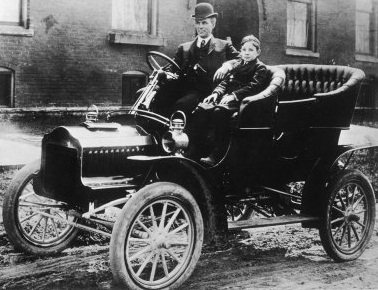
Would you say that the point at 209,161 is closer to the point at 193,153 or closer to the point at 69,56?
the point at 193,153

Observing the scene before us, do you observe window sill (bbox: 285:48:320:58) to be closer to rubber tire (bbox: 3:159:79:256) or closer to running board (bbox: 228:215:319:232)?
running board (bbox: 228:215:319:232)

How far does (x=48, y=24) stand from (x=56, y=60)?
582 millimetres

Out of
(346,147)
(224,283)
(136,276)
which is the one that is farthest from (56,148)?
(346,147)

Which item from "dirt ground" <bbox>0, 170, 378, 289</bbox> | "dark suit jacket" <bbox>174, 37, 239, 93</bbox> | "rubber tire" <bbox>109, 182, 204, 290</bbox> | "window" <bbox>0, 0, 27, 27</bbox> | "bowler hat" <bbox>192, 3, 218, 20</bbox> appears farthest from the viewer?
"window" <bbox>0, 0, 27, 27</bbox>

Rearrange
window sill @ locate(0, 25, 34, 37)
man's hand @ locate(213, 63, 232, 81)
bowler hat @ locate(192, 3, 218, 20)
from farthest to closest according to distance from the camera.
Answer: window sill @ locate(0, 25, 34, 37)
bowler hat @ locate(192, 3, 218, 20)
man's hand @ locate(213, 63, 232, 81)

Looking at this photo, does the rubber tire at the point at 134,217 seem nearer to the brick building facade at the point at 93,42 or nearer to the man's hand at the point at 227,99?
the man's hand at the point at 227,99

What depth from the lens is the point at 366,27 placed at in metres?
15.0

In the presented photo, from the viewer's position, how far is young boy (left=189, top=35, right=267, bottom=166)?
4.32 meters

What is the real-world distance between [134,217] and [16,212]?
1.37 m

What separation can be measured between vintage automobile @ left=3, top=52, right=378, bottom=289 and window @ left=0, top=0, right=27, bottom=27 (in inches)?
184

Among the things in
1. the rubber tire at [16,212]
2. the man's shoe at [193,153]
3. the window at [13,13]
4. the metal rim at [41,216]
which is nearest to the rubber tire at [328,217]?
the man's shoe at [193,153]

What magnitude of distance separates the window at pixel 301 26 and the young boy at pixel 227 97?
27.7 feet

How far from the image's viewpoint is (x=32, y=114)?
8961mm

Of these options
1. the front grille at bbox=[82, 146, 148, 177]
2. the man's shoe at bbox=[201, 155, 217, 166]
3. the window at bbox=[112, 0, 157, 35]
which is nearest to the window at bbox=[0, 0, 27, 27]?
the window at bbox=[112, 0, 157, 35]
